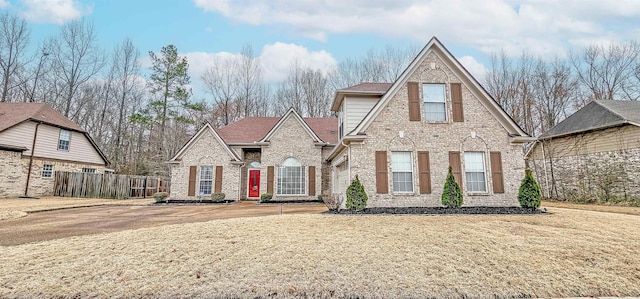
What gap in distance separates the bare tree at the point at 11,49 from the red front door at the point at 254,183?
85.3ft

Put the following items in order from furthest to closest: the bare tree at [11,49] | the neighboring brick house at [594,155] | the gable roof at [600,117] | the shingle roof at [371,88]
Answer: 1. the bare tree at [11,49]
2. the gable roof at [600,117]
3. the neighboring brick house at [594,155]
4. the shingle roof at [371,88]

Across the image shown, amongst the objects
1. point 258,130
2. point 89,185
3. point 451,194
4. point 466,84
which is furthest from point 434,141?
point 89,185

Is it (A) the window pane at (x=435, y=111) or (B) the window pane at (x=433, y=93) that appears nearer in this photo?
(A) the window pane at (x=435, y=111)

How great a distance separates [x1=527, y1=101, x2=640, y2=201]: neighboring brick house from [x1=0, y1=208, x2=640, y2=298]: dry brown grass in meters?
11.5

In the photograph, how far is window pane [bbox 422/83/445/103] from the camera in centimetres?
1241

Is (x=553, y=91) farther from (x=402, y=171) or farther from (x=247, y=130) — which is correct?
(x=247, y=130)

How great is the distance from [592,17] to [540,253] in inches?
977

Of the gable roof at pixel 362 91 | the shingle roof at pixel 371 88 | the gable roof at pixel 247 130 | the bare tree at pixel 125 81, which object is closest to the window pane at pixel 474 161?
the gable roof at pixel 362 91

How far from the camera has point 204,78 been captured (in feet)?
107

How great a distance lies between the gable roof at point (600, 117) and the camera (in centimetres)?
1542

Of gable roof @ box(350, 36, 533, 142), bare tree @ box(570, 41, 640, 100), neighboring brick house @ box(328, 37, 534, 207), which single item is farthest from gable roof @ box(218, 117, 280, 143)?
bare tree @ box(570, 41, 640, 100)

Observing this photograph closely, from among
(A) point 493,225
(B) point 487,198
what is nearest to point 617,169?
(B) point 487,198

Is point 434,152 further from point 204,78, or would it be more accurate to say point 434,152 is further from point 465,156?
point 204,78

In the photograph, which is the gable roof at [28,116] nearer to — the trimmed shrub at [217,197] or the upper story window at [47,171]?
the upper story window at [47,171]
